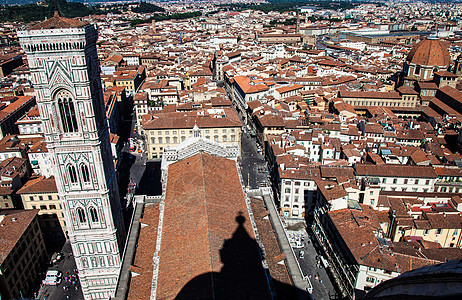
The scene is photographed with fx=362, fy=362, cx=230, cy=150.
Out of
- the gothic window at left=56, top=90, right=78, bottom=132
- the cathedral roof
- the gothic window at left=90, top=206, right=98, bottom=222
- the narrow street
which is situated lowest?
the narrow street

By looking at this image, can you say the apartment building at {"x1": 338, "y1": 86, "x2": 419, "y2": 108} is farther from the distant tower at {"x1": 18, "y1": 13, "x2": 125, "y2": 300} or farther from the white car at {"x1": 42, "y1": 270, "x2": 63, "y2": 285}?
the white car at {"x1": 42, "y1": 270, "x2": 63, "y2": 285}

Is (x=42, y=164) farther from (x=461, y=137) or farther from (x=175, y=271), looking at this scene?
(x=461, y=137)

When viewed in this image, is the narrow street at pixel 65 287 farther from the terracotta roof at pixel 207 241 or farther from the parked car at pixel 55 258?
the terracotta roof at pixel 207 241

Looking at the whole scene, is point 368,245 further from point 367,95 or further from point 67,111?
point 367,95

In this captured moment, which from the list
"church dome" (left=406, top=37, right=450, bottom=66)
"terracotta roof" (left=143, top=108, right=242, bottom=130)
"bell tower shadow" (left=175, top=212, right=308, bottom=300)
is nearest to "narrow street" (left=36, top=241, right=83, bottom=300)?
"bell tower shadow" (left=175, top=212, right=308, bottom=300)

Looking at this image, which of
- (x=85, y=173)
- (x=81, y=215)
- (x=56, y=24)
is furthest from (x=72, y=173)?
(x=56, y=24)

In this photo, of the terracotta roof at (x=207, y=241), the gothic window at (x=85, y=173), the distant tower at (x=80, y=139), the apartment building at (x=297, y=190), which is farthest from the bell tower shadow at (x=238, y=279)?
the apartment building at (x=297, y=190)

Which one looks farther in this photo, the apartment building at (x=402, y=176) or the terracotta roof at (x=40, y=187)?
the apartment building at (x=402, y=176)
